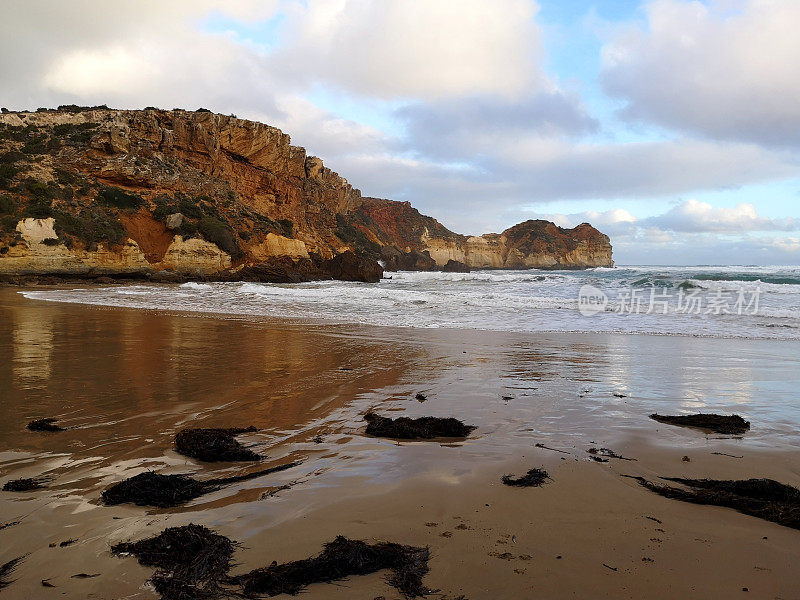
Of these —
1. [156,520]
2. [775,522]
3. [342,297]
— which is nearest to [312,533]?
[156,520]

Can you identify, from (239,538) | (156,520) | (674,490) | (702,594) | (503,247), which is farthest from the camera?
(503,247)

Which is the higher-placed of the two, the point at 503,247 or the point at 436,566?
the point at 503,247

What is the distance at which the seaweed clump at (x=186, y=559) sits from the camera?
5.37ft

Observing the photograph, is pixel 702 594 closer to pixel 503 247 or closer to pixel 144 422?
pixel 144 422

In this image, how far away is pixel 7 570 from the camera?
1.70 meters

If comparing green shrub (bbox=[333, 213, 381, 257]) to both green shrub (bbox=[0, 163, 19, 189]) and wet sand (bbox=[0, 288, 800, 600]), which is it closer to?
green shrub (bbox=[0, 163, 19, 189])

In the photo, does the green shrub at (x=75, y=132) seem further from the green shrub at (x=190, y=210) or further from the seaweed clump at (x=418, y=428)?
the seaweed clump at (x=418, y=428)

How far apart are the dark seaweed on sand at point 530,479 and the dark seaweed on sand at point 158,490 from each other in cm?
156

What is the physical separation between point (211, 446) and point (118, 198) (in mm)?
32864

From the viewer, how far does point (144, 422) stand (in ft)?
11.9

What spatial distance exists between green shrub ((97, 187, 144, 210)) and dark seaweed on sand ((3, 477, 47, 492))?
32.2m

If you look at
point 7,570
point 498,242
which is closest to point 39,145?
point 7,570

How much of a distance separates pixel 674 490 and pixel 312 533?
2.00 m

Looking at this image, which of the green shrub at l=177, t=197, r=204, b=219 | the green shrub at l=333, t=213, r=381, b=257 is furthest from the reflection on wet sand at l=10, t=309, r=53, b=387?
the green shrub at l=333, t=213, r=381, b=257
